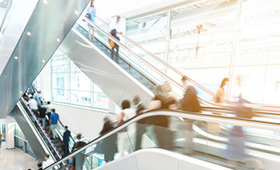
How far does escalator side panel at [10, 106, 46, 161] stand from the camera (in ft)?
24.7

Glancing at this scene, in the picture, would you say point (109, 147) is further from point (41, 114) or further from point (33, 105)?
point (33, 105)

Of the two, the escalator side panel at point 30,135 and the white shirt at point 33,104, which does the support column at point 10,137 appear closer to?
the escalator side panel at point 30,135

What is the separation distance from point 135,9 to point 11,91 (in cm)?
643

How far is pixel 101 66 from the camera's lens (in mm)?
5477

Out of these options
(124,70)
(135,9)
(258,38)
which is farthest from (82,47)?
(258,38)

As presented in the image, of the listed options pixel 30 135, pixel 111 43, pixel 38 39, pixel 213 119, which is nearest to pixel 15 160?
pixel 30 135

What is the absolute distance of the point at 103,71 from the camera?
544cm

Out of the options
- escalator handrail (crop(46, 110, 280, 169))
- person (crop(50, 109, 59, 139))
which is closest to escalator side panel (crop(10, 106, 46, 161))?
person (crop(50, 109, 59, 139))

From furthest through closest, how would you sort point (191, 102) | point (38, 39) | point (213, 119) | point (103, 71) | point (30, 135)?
point (30, 135), point (103, 71), point (38, 39), point (191, 102), point (213, 119)

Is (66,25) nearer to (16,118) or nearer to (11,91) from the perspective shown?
(11,91)

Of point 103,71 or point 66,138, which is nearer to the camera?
point 103,71

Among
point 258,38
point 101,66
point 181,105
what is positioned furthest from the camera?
point 258,38

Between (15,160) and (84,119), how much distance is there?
5.72 metres

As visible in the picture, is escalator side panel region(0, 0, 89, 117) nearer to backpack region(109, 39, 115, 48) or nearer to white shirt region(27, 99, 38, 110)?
backpack region(109, 39, 115, 48)
